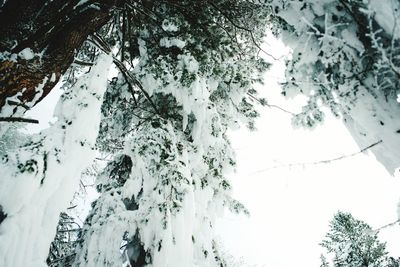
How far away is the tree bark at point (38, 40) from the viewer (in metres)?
2.74

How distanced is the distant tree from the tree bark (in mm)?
Result: 13251

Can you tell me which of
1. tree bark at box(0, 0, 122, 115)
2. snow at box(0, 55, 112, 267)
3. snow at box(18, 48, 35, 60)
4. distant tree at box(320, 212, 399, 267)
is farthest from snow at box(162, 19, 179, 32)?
distant tree at box(320, 212, 399, 267)

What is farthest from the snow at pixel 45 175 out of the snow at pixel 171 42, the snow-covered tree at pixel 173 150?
the snow at pixel 171 42

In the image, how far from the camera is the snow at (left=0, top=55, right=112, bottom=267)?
2.49m

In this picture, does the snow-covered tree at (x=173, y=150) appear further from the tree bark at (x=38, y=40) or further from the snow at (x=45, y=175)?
the tree bark at (x=38, y=40)

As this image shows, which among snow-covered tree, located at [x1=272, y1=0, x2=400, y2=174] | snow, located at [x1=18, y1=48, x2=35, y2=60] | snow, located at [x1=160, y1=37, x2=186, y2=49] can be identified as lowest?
snow-covered tree, located at [x1=272, y1=0, x2=400, y2=174]

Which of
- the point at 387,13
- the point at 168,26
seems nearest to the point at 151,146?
the point at 168,26

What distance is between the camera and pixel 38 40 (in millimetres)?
2992

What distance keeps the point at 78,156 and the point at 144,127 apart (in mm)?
1832

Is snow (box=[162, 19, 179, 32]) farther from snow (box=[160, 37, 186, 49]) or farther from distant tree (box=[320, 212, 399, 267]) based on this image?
distant tree (box=[320, 212, 399, 267])

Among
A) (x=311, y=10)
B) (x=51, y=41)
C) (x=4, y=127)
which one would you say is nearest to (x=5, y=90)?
(x=4, y=127)

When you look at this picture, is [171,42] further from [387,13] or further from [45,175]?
[387,13]

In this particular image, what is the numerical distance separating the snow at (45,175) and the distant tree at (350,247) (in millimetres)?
12775

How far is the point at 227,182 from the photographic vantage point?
532 centimetres
